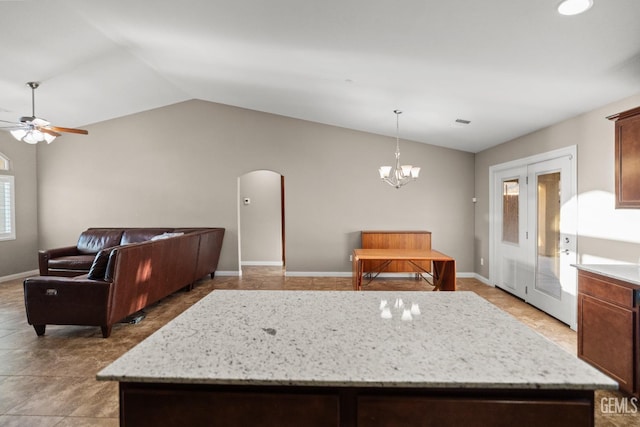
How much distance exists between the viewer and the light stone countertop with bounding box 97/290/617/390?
0.84m

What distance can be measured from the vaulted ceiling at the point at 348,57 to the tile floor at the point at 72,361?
2276 mm

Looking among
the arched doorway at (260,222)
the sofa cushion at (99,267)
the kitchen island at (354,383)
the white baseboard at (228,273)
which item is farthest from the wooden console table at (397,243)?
the kitchen island at (354,383)

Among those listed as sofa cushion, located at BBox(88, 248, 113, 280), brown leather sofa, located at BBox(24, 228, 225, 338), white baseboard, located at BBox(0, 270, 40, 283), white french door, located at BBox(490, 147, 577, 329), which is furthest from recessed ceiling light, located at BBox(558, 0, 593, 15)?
white baseboard, located at BBox(0, 270, 40, 283)

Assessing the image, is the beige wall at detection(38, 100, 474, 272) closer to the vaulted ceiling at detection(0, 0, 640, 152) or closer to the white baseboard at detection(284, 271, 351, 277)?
the white baseboard at detection(284, 271, 351, 277)

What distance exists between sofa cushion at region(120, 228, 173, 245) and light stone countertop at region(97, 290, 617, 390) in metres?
5.34

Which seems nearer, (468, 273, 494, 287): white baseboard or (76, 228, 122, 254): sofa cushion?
(468, 273, 494, 287): white baseboard

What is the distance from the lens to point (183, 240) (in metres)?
4.85

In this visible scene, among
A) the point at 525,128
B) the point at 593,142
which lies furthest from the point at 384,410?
the point at 525,128

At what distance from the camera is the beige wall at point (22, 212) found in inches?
236

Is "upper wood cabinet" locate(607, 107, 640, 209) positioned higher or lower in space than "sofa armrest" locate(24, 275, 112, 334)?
higher

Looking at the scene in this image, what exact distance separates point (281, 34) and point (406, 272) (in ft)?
14.7

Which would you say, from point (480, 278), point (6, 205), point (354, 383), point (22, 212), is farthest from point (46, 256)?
point (480, 278)

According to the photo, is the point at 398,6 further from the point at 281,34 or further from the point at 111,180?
the point at 111,180

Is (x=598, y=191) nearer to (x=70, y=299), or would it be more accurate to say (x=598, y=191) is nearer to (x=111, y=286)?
(x=111, y=286)
